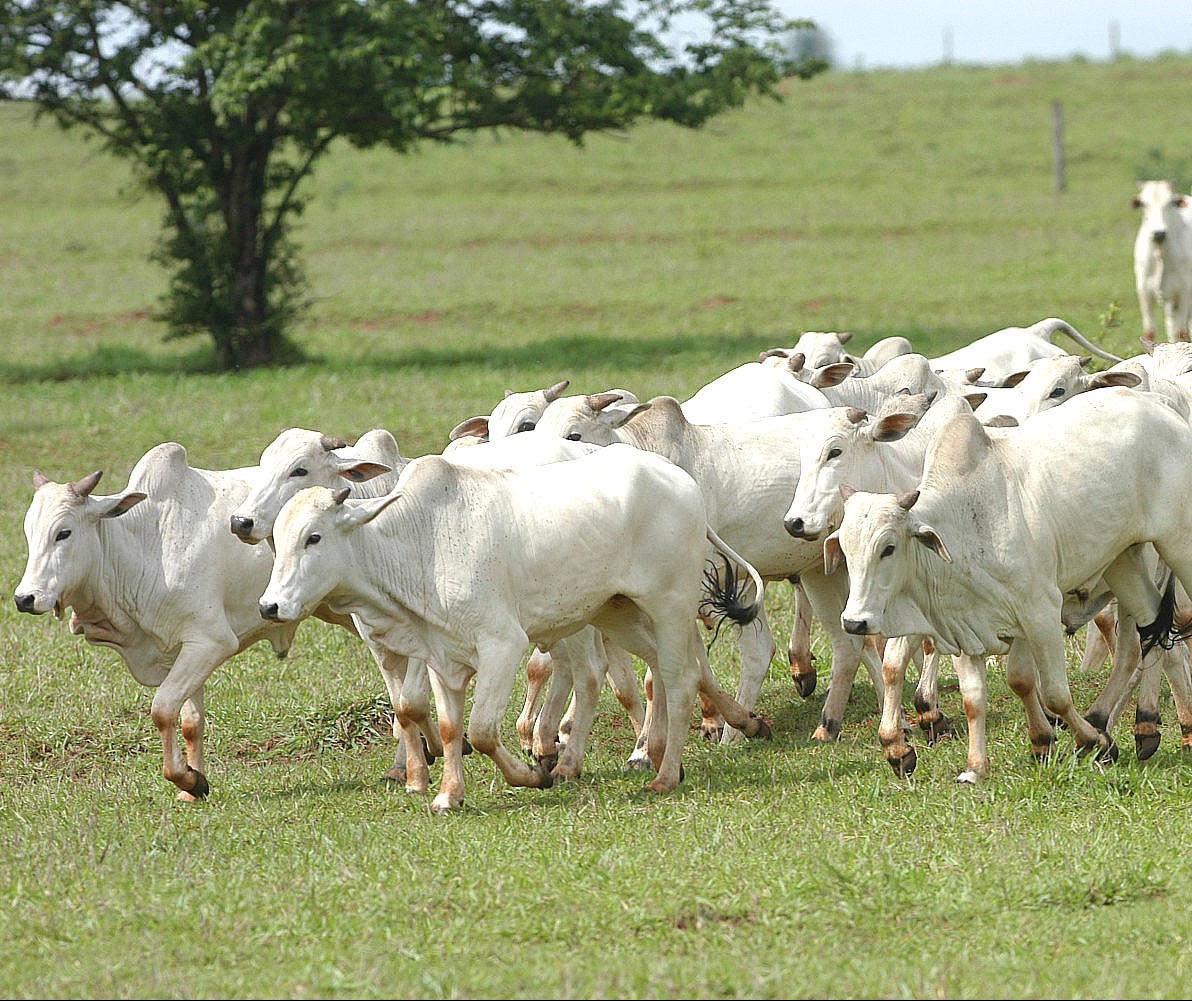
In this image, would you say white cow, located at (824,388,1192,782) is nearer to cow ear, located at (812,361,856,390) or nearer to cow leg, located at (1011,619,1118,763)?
cow leg, located at (1011,619,1118,763)

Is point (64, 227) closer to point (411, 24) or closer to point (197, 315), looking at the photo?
point (197, 315)

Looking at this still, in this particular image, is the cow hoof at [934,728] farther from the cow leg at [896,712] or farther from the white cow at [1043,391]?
the white cow at [1043,391]

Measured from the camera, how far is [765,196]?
31359mm

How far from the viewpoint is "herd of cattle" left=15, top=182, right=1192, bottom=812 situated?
694 centimetres

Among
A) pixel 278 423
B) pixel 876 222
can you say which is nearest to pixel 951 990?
pixel 278 423

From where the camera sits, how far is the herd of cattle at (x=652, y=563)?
694 cm

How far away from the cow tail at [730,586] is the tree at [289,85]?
34.8 ft

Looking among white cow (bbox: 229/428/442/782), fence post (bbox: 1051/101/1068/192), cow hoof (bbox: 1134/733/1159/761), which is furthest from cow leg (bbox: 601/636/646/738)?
fence post (bbox: 1051/101/1068/192)

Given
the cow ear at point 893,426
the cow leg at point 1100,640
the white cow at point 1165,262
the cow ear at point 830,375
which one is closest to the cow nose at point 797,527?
the cow ear at point 893,426

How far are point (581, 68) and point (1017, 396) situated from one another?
1075 cm

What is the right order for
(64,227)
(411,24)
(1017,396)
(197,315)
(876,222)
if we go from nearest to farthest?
(1017,396) → (411,24) → (197,315) → (876,222) → (64,227)

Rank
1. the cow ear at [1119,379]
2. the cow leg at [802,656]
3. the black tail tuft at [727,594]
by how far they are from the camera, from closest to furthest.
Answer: the black tail tuft at [727,594]
the cow ear at [1119,379]
the cow leg at [802,656]

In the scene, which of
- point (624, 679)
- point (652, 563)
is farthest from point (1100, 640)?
point (652, 563)

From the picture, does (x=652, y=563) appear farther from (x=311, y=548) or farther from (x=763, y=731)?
(x=311, y=548)
